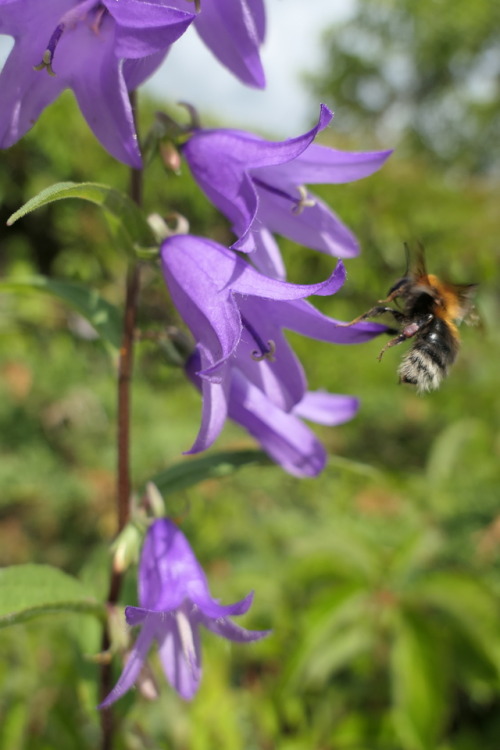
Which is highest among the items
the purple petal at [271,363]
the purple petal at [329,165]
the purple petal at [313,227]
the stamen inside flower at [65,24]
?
the stamen inside flower at [65,24]

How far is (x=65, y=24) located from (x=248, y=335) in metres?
0.54

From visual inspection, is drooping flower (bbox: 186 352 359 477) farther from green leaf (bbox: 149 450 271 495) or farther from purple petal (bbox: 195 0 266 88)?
purple petal (bbox: 195 0 266 88)

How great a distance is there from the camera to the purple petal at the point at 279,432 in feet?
4.25

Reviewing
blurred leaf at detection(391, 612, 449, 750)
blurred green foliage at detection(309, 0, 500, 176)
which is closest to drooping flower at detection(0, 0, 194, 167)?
blurred leaf at detection(391, 612, 449, 750)

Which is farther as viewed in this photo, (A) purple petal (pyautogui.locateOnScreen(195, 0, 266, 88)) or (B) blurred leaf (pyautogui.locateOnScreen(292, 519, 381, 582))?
(B) blurred leaf (pyautogui.locateOnScreen(292, 519, 381, 582))

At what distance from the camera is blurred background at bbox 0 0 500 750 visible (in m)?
2.18

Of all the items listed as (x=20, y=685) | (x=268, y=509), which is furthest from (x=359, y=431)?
(x=20, y=685)

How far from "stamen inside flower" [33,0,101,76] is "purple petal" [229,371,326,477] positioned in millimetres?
630

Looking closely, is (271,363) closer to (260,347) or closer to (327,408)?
(260,347)

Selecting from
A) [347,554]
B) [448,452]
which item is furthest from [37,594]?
[448,452]

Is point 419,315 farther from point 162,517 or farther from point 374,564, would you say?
point 374,564

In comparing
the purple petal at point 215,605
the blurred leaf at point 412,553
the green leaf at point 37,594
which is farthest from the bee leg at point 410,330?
the blurred leaf at point 412,553

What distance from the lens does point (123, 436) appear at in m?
1.37

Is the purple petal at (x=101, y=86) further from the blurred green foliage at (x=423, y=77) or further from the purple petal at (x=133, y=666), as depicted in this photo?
the blurred green foliage at (x=423, y=77)
